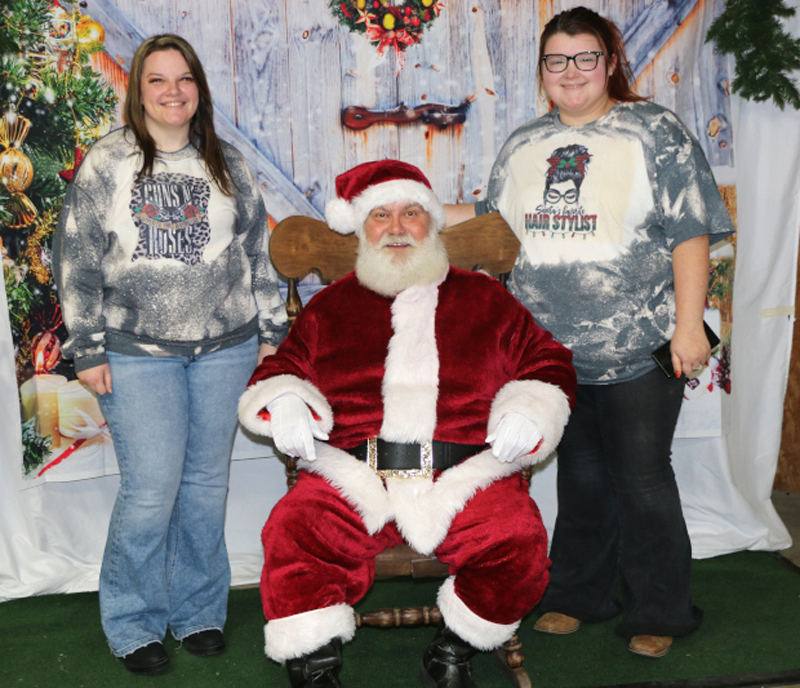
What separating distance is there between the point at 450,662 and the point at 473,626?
0.17 m

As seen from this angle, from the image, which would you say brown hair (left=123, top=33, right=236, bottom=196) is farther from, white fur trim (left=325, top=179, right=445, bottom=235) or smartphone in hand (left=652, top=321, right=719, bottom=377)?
smartphone in hand (left=652, top=321, right=719, bottom=377)

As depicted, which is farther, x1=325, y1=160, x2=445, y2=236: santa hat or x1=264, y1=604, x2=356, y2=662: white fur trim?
x1=325, y1=160, x2=445, y2=236: santa hat

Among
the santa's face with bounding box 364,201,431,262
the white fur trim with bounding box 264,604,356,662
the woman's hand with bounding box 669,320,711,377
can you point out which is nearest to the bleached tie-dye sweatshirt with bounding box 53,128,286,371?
the santa's face with bounding box 364,201,431,262

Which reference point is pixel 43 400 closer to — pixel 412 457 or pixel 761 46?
pixel 412 457

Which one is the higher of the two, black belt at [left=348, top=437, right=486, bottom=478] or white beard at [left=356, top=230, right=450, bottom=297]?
white beard at [left=356, top=230, right=450, bottom=297]

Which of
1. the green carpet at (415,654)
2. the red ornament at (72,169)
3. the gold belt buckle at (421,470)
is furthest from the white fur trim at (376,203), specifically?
the green carpet at (415,654)

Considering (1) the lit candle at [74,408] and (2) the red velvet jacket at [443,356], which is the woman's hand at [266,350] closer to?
(2) the red velvet jacket at [443,356]

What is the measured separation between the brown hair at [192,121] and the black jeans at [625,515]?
125 cm

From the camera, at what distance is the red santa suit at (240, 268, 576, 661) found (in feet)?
6.59

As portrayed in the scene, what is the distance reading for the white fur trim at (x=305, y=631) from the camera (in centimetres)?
197

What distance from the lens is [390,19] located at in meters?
2.91

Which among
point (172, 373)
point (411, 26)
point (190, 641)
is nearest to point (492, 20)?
point (411, 26)

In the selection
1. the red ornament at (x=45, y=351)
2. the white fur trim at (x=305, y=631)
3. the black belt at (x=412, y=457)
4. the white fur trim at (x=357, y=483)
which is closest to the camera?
the white fur trim at (x=305, y=631)

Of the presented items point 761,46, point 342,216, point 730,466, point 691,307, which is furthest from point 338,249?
point 730,466
